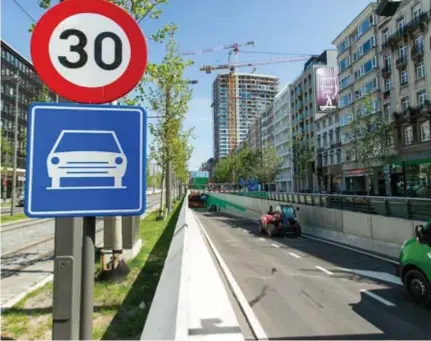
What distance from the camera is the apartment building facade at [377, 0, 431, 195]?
37469 millimetres

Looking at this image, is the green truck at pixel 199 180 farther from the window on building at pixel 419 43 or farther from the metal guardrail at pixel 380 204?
the metal guardrail at pixel 380 204

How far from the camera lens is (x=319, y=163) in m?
68.4

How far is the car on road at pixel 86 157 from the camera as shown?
188 cm

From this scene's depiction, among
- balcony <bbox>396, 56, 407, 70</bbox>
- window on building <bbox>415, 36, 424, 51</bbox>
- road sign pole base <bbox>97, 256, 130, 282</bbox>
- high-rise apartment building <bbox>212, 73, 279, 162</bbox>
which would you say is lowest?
road sign pole base <bbox>97, 256, 130, 282</bbox>

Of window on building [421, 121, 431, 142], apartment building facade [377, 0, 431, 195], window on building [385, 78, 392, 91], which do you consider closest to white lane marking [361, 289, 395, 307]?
apartment building facade [377, 0, 431, 195]

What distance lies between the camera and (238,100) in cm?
18312

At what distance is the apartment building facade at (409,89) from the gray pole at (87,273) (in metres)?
38.9

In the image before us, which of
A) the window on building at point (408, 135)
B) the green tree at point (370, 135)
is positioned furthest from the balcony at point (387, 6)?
the window on building at point (408, 135)

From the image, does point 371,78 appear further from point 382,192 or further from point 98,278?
point 98,278

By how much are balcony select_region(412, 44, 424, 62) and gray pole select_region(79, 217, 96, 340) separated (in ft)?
146

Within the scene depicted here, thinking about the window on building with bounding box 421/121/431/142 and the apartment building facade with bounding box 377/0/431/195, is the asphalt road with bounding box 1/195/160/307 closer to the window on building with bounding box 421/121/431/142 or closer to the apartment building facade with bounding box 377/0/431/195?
the apartment building facade with bounding box 377/0/431/195

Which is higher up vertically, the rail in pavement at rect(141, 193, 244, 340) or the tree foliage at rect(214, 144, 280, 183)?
the tree foliage at rect(214, 144, 280, 183)

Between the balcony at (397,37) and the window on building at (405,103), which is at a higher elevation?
the balcony at (397,37)

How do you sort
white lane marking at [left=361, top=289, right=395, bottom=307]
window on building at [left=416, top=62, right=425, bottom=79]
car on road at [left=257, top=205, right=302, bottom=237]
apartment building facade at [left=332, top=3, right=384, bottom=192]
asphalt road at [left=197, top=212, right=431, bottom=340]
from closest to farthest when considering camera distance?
asphalt road at [left=197, top=212, right=431, bottom=340]
white lane marking at [left=361, top=289, right=395, bottom=307]
car on road at [left=257, top=205, right=302, bottom=237]
window on building at [left=416, top=62, right=425, bottom=79]
apartment building facade at [left=332, top=3, right=384, bottom=192]
